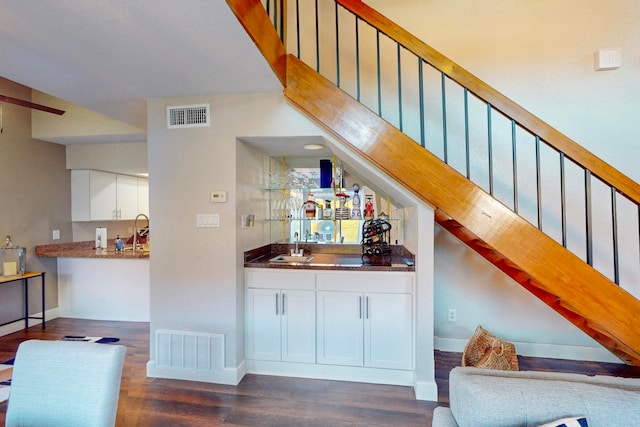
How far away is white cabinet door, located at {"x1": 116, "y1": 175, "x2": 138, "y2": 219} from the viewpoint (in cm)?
459

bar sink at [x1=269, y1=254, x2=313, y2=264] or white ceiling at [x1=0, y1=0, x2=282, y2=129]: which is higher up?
white ceiling at [x1=0, y1=0, x2=282, y2=129]

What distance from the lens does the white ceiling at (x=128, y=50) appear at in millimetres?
1471

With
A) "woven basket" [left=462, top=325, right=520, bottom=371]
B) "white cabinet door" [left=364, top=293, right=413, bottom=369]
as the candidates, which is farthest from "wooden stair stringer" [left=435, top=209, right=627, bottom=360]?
"white cabinet door" [left=364, top=293, right=413, bottom=369]

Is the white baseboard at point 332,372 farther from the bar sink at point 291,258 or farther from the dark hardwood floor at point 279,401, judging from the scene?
the bar sink at point 291,258

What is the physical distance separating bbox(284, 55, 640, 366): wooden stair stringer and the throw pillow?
110 cm

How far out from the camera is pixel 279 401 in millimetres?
2258

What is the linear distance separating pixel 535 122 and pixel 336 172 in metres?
1.91

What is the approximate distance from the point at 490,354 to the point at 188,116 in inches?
121

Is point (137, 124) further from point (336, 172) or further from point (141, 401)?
point (141, 401)

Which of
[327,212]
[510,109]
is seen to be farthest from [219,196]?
[510,109]

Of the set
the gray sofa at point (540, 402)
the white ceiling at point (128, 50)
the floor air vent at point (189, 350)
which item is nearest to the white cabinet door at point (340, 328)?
the floor air vent at point (189, 350)

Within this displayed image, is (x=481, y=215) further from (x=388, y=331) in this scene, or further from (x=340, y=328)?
(x=340, y=328)

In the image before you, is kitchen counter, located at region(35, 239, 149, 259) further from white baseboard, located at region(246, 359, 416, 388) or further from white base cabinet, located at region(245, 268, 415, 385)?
white baseboard, located at region(246, 359, 416, 388)

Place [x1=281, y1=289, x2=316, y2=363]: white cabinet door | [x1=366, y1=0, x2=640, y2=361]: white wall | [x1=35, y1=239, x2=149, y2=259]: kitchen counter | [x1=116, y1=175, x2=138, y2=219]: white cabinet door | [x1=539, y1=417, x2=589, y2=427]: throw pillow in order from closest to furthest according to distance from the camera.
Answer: [x1=539, y1=417, x2=589, y2=427]: throw pillow → [x1=281, y1=289, x2=316, y2=363]: white cabinet door → [x1=366, y1=0, x2=640, y2=361]: white wall → [x1=35, y1=239, x2=149, y2=259]: kitchen counter → [x1=116, y1=175, x2=138, y2=219]: white cabinet door
